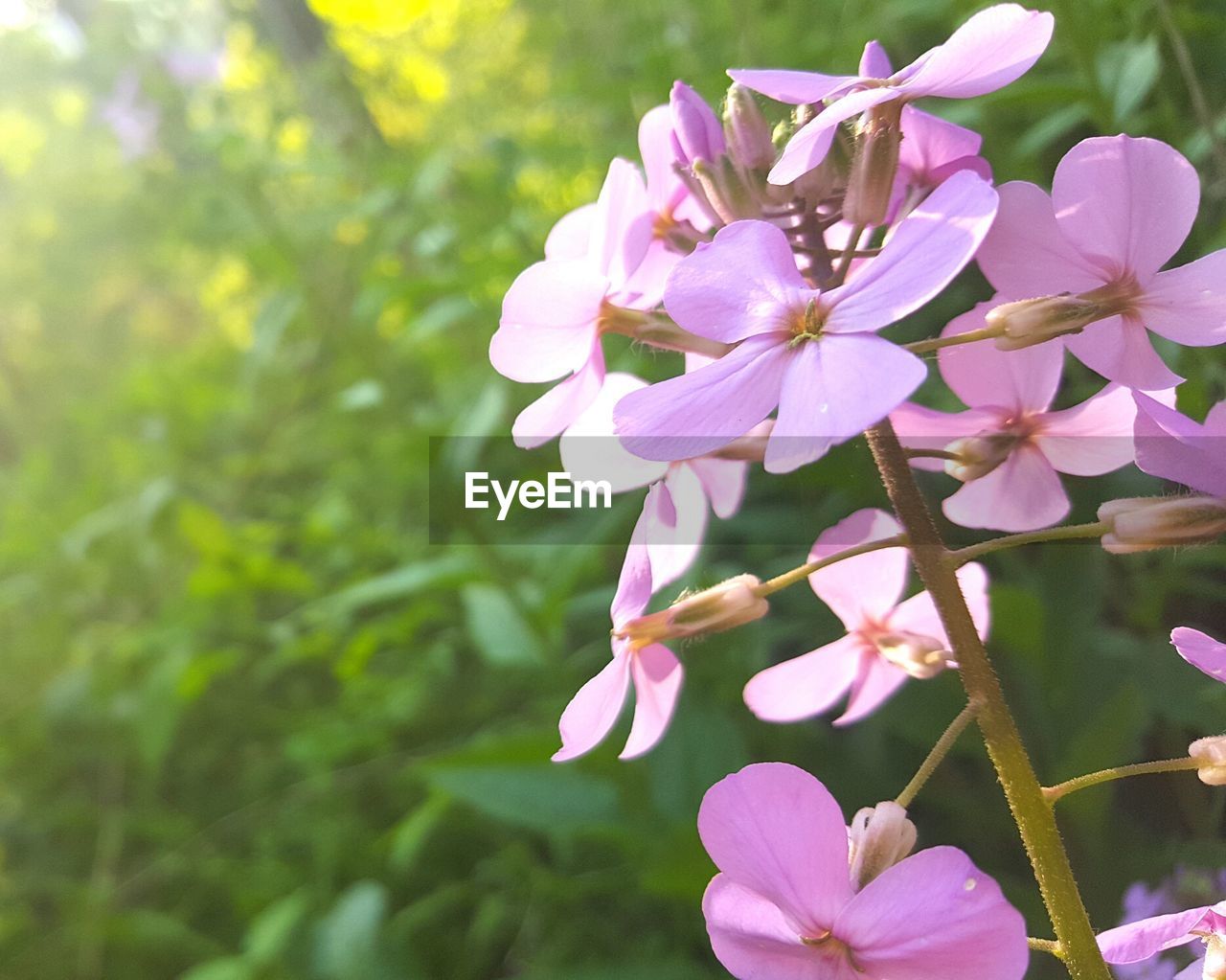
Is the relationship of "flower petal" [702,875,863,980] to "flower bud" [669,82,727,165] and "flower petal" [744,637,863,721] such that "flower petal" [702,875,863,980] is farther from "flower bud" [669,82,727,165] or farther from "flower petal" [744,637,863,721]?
"flower bud" [669,82,727,165]

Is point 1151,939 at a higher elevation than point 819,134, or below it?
below

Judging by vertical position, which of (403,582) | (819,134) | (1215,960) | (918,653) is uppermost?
(403,582)

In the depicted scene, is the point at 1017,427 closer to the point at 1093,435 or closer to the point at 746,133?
the point at 1093,435

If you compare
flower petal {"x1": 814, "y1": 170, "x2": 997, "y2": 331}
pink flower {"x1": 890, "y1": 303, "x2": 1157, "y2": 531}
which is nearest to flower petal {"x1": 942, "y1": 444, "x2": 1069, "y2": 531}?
pink flower {"x1": 890, "y1": 303, "x2": 1157, "y2": 531}

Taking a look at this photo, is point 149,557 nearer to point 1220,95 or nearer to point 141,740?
point 141,740

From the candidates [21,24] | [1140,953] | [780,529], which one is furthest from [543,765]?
[21,24]

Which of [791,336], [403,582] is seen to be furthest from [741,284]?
[403,582]
